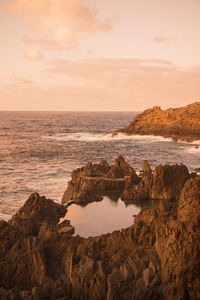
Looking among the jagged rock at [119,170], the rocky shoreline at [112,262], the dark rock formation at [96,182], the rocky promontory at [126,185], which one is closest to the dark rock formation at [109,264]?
the rocky shoreline at [112,262]

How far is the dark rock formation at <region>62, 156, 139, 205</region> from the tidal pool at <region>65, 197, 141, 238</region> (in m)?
1.34

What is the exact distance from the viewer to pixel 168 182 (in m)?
21.3

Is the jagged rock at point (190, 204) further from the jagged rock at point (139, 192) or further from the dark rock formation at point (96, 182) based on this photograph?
the dark rock formation at point (96, 182)

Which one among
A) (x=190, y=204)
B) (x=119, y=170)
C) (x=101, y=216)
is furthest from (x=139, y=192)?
(x=190, y=204)

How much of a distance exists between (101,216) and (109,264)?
25.1 feet

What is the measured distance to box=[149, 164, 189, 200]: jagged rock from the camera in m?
20.9

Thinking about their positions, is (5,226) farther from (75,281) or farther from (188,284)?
(188,284)

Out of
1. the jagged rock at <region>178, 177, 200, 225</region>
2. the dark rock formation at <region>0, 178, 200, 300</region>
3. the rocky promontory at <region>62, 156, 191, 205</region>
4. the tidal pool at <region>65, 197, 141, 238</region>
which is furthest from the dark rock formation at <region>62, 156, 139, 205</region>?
the dark rock formation at <region>0, 178, 200, 300</region>

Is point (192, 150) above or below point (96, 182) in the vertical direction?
below

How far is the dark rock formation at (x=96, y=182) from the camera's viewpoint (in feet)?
72.6

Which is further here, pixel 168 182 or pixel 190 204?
pixel 168 182

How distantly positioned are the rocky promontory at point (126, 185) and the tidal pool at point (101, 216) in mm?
856

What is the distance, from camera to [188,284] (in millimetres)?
8539

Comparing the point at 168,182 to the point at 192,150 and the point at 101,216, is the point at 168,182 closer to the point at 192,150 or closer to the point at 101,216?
the point at 101,216
